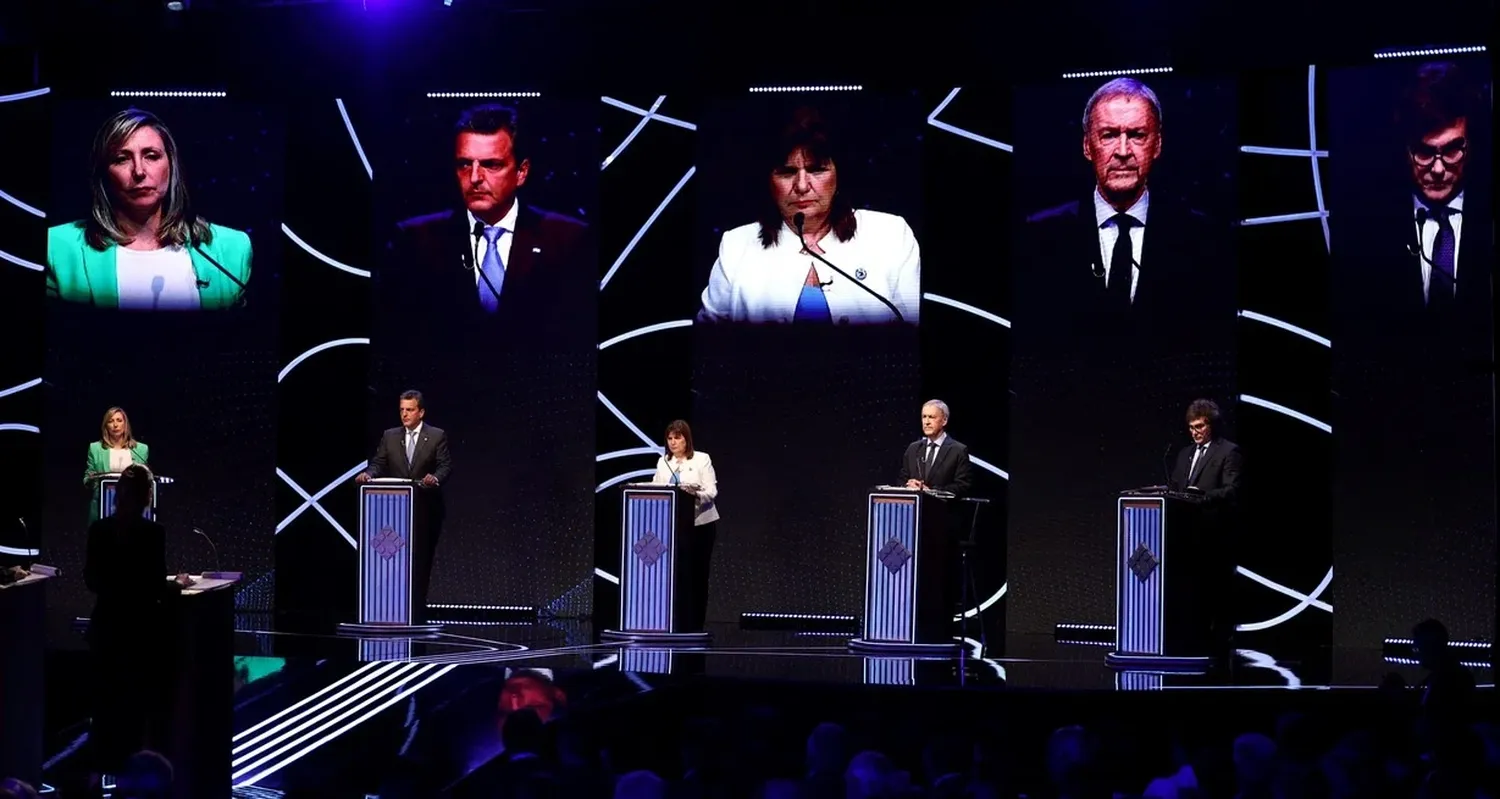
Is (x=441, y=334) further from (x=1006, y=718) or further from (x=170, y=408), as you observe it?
(x=1006, y=718)

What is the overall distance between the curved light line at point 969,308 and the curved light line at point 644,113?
6.21ft

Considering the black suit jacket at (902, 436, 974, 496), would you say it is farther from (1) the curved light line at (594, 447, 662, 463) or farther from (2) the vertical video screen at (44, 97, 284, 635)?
(2) the vertical video screen at (44, 97, 284, 635)

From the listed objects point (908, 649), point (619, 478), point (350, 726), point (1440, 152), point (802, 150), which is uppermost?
point (802, 150)

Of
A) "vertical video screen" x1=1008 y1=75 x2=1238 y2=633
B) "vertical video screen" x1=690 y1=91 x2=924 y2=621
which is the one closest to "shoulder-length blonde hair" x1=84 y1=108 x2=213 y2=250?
"vertical video screen" x1=690 y1=91 x2=924 y2=621

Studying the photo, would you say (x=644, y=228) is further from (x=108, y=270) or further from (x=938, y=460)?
(x=108, y=270)

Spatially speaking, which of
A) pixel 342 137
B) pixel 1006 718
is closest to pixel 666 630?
pixel 1006 718

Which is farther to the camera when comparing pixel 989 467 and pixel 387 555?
pixel 989 467

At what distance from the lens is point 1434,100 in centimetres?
1010

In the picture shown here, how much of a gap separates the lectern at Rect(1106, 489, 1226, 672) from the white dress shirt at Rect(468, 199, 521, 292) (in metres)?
4.51

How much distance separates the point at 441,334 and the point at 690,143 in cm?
202

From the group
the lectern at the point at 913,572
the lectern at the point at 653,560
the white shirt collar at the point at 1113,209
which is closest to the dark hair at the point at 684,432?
the lectern at the point at 653,560

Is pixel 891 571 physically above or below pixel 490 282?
below

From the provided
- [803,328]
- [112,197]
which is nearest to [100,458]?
[112,197]

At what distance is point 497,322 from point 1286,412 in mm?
4896
